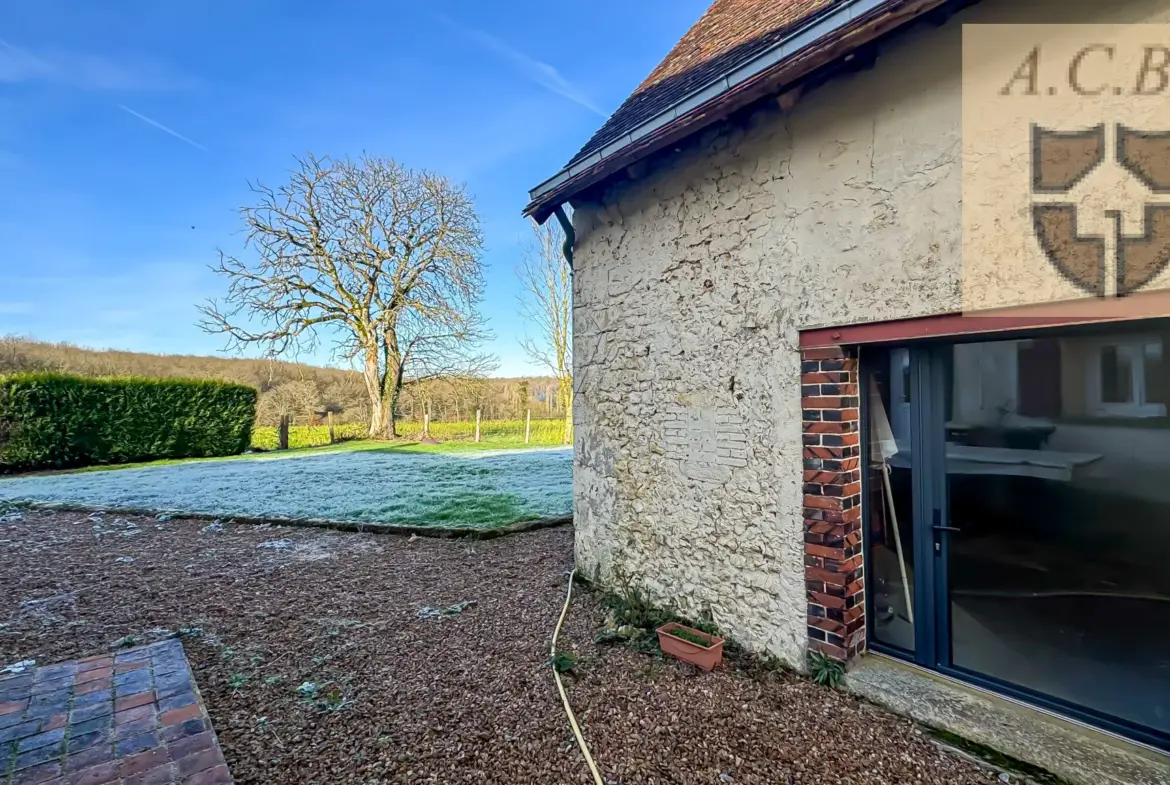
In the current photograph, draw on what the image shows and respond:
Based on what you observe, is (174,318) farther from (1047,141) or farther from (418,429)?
(1047,141)

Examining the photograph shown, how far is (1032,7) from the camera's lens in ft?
7.71

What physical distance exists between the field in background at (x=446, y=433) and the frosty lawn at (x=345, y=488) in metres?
5.06

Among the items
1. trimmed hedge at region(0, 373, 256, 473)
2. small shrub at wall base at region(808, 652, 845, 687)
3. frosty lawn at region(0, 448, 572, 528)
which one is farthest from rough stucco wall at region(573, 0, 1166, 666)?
trimmed hedge at region(0, 373, 256, 473)

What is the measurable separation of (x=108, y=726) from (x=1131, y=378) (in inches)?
215

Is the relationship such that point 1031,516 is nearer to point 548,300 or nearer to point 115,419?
point 548,300

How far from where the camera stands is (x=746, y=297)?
11.3ft

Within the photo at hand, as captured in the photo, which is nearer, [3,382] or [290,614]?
[290,614]

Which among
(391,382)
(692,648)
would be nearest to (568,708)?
(692,648)

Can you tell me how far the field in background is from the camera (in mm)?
19842

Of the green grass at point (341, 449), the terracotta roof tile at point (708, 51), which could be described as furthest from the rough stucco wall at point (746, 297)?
the green grass at point (341, 449)

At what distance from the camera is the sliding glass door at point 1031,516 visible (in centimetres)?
237

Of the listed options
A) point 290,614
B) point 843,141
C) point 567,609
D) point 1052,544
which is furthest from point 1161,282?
point 290,614

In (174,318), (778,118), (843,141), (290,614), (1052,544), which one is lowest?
(290,614)

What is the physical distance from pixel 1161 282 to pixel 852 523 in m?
1.74
